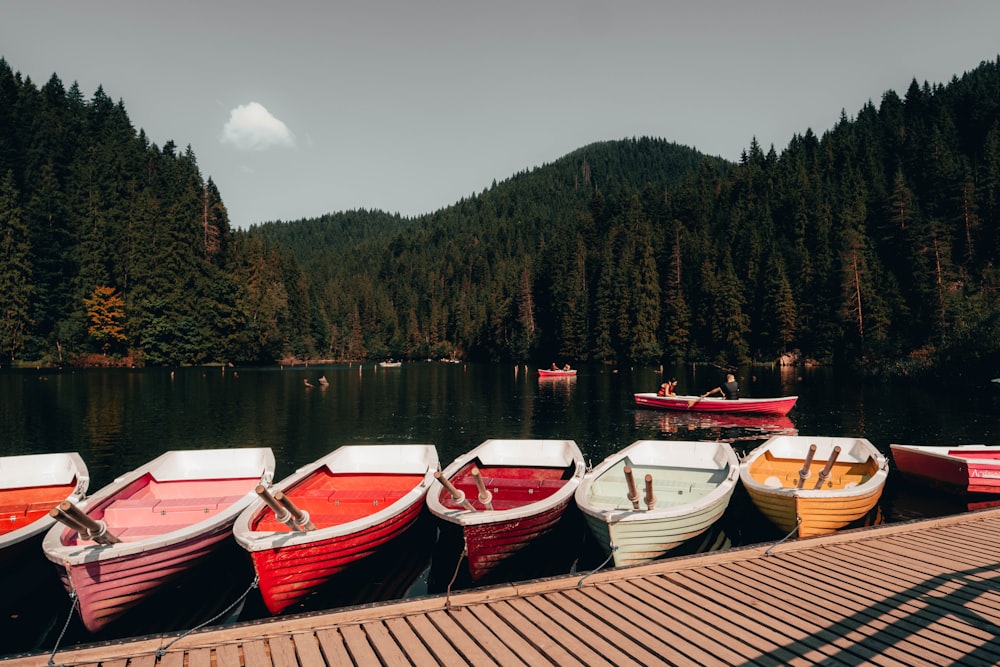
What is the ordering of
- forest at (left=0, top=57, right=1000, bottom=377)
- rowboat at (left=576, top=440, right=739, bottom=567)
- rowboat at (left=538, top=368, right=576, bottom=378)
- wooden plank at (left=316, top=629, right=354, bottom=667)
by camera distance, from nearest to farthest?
wooden plank at (left=316, top=629, right=354, bottom=667)
rowboat at (left=576, top=440, right=739, bottom=567)
rowboat at (left=538, top=368, right=576, bottom=378)
forest at (left=0, top=57, right=1000, bottom=377)

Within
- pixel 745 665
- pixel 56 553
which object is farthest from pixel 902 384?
pixel 56 553

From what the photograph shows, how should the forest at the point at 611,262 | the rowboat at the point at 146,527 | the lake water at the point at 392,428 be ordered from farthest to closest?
the forest at the point at 611,262, the lake water at the point at 392,428, the rowboat at the point at 146,527

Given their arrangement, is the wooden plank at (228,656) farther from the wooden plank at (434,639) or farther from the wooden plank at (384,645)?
the wooden plank at (434,639)

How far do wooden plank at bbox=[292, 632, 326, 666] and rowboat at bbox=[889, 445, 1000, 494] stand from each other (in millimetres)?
19212

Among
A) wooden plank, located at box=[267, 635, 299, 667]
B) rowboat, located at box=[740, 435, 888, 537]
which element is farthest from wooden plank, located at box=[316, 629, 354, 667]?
rowboat, located at box=[740, 435, 888, 537]

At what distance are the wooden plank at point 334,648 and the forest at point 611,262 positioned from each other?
60863 mm

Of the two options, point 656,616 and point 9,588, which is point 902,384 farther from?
point 9,588

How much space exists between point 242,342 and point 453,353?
6439 cm

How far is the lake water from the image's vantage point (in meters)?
11.1

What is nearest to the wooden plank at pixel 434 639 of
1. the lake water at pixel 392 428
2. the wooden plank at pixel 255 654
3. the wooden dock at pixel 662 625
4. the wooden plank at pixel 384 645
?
the wooden dock at pixel 662 625

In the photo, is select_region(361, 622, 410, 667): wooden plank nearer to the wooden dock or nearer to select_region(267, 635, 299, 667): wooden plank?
the wooden dock

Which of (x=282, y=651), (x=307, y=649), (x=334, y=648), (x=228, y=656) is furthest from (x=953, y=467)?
(x=228, y=656)

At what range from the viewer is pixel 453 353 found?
155m

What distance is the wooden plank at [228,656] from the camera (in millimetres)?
6086
